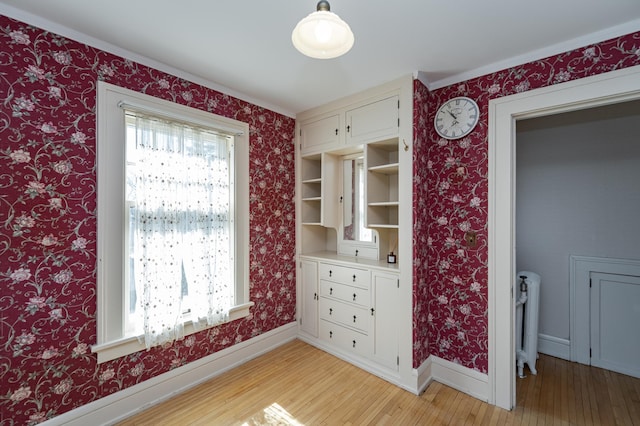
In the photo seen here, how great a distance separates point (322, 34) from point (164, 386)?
2.65 meters

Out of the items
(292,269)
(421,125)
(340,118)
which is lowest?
(292,269)

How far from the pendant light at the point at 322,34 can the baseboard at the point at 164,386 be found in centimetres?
252

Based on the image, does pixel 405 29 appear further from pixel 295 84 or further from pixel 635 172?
pixel 635 172

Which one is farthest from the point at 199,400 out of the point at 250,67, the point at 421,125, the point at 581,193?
Answer: the point at 581,193

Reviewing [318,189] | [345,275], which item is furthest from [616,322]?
[318,189]

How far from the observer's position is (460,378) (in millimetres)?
2320

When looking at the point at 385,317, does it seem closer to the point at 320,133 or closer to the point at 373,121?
the point at 373,121

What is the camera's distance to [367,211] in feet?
8.82

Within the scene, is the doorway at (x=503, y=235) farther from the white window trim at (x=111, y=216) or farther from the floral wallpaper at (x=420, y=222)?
the white window trim at (x=111, y=216)

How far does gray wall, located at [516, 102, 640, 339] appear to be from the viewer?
8.31 ft

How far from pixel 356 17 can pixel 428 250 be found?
1.89m

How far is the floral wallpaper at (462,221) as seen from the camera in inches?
86.4

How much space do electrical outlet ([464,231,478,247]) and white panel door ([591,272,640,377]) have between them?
4.72ft

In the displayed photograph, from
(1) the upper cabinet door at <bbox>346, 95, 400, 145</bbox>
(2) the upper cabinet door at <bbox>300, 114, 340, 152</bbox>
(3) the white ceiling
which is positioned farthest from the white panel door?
(2) the upper cabinet door at <bbox>300, 114, 340, 152</bbox>
